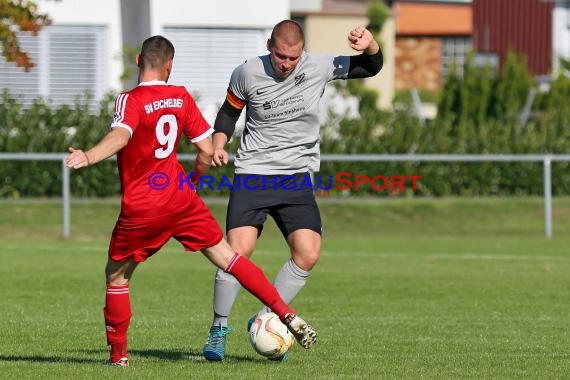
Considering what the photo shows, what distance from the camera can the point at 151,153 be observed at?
7.95 m

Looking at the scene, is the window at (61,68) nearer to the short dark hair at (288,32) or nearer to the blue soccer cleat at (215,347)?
the short dark hair at (288,32)

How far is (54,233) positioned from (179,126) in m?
14.4

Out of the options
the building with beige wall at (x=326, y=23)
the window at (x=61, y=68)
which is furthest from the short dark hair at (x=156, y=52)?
the building with beige wall at (x=326, y=23)

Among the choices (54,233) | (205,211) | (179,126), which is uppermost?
(179,126)

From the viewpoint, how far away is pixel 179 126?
803 centimetres

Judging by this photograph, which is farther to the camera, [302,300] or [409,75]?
[409,75]

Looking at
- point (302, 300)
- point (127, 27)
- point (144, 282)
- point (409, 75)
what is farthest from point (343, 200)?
point (409, 75)

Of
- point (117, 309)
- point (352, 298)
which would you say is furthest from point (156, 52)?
point (352, 298)

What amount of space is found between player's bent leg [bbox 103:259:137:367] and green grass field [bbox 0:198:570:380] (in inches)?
5.0

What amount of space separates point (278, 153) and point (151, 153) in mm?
1288

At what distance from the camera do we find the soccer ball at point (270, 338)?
8.49 metres

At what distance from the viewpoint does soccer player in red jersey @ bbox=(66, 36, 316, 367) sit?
793 cm

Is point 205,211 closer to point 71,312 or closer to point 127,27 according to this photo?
point 71,312

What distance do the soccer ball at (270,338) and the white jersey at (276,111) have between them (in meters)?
1.04
